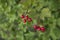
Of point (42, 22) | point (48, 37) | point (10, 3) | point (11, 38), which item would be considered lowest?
point (11, 38)

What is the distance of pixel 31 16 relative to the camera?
5.01 ft

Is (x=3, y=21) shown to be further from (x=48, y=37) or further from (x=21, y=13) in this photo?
(x=48, y=37)

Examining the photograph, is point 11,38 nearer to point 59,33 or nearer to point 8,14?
point 8,14

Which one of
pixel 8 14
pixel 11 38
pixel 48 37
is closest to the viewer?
pixel 48 37

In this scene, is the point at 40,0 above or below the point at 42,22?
above

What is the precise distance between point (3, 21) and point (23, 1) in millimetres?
467

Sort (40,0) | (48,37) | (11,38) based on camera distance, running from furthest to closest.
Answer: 1. (11,38)
2. (48,37)
3. (40,0)

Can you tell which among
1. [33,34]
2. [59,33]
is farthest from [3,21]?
[59,33]

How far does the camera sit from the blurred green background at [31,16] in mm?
1521

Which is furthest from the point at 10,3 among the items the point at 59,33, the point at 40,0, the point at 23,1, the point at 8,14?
the point at 59,33

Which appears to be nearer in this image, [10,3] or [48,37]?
[48,37]

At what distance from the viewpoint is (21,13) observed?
→ 1.64 m

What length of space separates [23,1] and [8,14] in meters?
0.28

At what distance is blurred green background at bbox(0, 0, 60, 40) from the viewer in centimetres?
152
